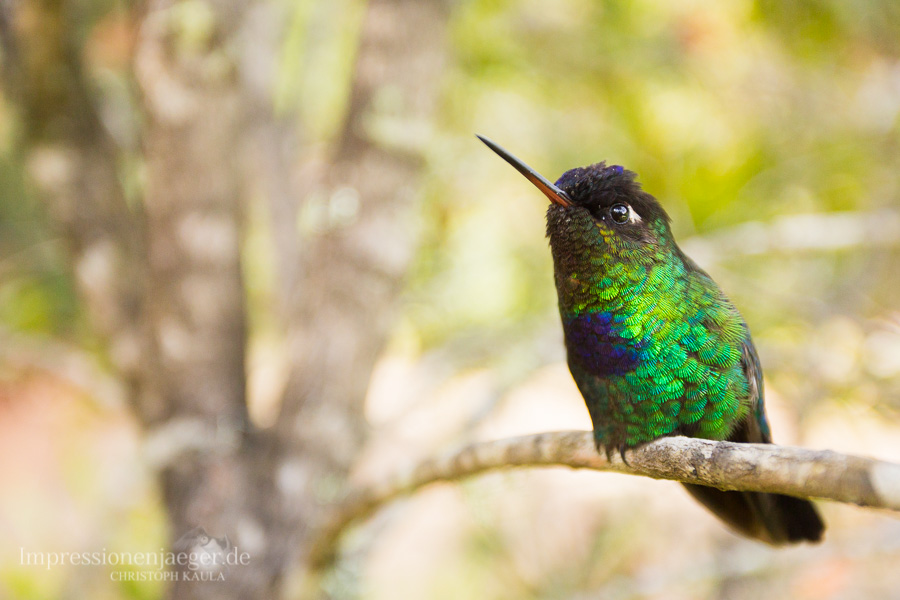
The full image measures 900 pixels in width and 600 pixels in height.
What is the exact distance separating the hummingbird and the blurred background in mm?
1139

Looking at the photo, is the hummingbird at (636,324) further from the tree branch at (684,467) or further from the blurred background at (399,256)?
the blurred background at (399,256)

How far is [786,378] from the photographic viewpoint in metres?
3.42

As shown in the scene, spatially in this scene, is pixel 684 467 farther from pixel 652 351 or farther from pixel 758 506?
pixel 758 506

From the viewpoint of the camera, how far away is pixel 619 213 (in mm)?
1476

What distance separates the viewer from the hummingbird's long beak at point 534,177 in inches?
51.1

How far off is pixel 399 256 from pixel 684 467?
1580 mm

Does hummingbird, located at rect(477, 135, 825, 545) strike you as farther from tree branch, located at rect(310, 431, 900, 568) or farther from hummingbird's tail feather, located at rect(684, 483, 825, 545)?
hummingbird's tail feather, located at rect(684, 483, 825, 545)

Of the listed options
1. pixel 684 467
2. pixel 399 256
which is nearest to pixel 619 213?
pixel 684 467

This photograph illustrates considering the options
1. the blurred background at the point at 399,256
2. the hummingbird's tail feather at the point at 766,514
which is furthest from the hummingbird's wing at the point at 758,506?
the blurred background at the point at 399,256

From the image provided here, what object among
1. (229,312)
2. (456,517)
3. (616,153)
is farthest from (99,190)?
(456,517)

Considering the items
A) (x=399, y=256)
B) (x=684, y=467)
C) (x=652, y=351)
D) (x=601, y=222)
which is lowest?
(x=684, y=467)

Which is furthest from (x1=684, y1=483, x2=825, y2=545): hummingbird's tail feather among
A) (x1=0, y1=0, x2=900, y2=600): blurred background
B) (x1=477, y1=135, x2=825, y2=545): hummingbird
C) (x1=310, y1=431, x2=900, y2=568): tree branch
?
(x1=0, y1=0, x2=900, y2=600): blurred background

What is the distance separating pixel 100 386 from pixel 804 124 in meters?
4.09

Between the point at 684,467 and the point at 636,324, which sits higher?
the point at 636,324
